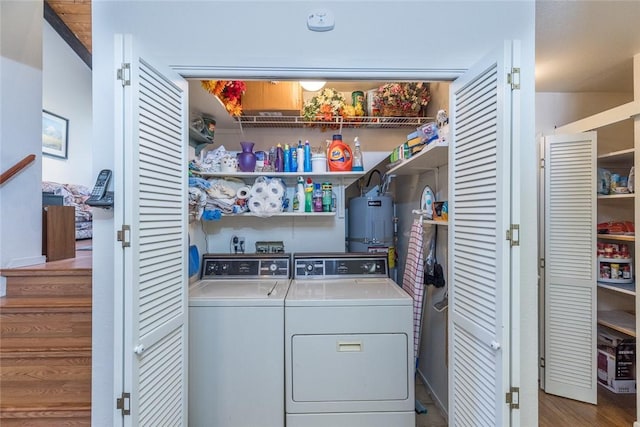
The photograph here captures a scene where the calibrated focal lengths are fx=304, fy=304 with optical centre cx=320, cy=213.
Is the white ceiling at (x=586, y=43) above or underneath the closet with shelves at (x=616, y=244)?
above

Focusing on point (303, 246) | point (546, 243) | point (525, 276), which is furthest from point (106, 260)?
point (546, 243)

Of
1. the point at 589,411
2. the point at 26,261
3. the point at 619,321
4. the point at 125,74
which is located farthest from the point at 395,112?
the point at 26,261

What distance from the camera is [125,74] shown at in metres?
1.10

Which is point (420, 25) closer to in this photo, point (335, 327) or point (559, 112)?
point (335, 327)

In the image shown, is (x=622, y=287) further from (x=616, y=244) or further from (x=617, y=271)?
(x=616, y=244)

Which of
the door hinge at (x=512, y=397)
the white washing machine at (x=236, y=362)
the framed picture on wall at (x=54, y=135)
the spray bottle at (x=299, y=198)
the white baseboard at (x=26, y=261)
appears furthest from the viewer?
the framed picture on wall at (x=54, y=135)

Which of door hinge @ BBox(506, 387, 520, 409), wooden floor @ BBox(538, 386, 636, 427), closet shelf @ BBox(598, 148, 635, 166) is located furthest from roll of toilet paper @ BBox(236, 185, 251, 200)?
closet shelf @ BBox(598, 148, 635, 166)

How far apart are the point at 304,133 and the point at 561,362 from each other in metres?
2.73

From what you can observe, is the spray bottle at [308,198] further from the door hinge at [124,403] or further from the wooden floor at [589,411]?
the wooden floor at [589,411]

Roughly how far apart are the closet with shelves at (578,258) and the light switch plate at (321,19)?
1.90 m

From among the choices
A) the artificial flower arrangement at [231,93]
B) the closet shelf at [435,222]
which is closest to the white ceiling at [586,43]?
the closet shelf at [435,222]

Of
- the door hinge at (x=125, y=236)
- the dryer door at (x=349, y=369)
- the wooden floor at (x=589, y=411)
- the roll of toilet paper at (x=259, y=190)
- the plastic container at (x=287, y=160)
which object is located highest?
the plastic container at (x=287, y=160)

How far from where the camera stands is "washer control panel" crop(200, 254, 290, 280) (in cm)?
228

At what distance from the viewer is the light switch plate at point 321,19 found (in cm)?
137
